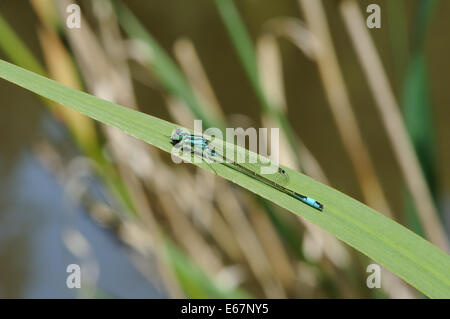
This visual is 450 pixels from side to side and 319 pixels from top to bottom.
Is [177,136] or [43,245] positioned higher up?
[43,245]

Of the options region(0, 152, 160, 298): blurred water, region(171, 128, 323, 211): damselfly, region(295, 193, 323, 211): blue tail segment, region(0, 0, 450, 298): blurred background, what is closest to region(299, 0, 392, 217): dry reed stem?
region(0, 0, 450, 298): blurred background

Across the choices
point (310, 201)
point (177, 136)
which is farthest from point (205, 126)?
point (310, 201)

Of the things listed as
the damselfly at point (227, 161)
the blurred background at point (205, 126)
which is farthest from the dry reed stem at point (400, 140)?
the damselfly at point (227, 161)

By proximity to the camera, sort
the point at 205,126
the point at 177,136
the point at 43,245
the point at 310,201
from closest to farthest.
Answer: the point at 310,201 → the point at 177,136 → the point at 205,126 → the point at 43,245

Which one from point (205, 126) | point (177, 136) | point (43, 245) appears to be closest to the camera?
point (177, 136)

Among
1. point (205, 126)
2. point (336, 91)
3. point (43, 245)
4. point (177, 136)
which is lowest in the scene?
point (177, 136)

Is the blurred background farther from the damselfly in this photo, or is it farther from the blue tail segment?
the blue tail segment

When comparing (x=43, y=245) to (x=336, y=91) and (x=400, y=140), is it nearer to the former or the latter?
(x=336, y=91)

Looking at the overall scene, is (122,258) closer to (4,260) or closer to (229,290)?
(4,260)
